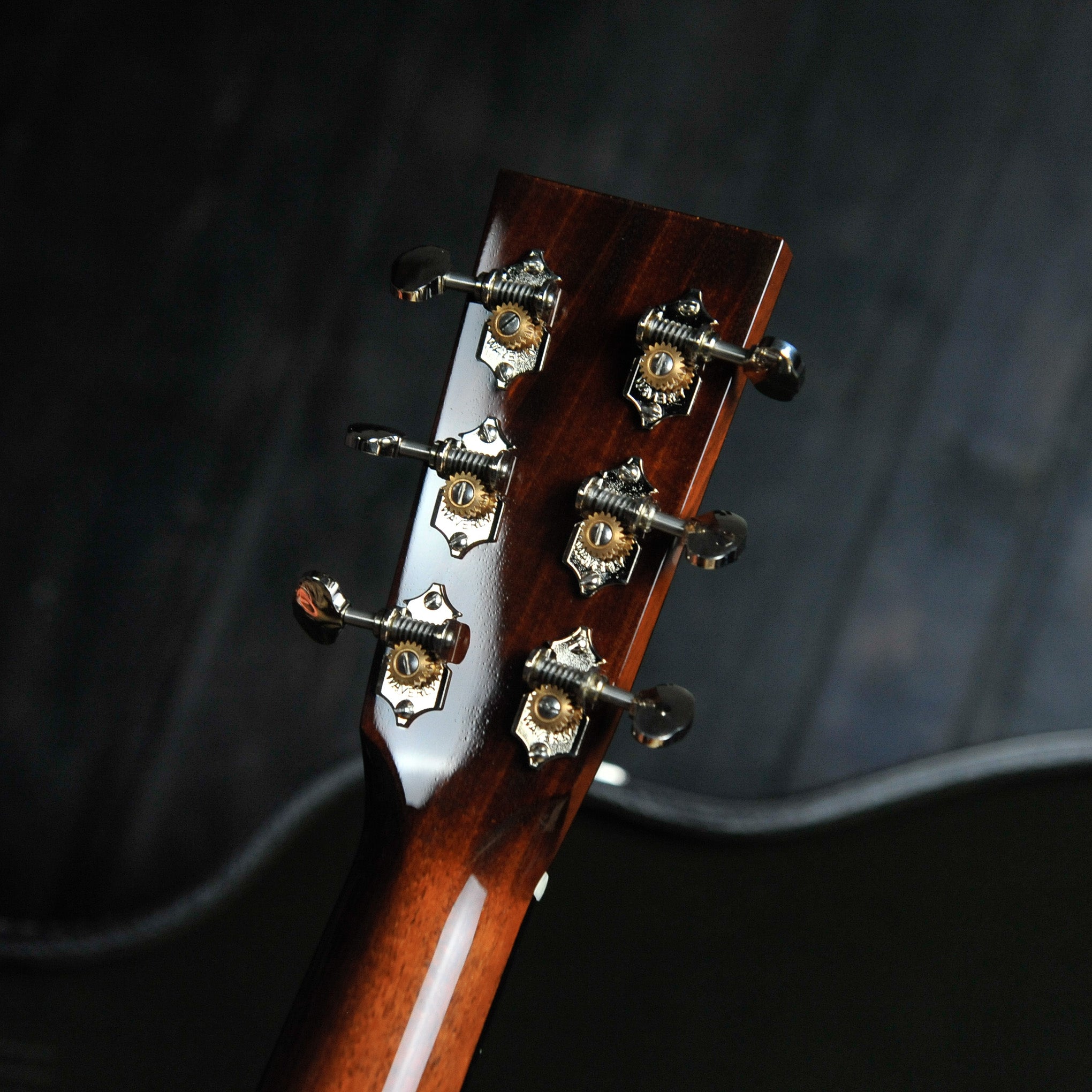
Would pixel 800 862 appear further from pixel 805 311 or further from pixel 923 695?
pixel 805 311

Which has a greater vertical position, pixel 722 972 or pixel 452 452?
pixel 452 452

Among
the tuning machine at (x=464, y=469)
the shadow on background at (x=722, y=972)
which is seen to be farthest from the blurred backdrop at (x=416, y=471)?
the tuning machine at (x=464, y=469)

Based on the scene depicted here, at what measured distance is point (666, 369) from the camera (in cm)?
55

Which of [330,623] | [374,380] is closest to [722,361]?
[330,623]

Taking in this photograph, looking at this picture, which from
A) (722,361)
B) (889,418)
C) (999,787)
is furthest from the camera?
(889,418)

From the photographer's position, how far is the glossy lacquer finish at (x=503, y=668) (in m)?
0.54

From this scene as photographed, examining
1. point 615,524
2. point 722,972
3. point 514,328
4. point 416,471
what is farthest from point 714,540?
point 416,471

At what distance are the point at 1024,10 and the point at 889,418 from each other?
422mm

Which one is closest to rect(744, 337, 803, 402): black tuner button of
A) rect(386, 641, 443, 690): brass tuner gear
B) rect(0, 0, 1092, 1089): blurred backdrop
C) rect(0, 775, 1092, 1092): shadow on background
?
rect(386, 641, 443, 690): brass tuner gear

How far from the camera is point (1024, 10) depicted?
1105 millimetres

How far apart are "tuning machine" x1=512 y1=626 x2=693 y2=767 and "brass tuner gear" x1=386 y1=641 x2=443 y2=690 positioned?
0.05 m

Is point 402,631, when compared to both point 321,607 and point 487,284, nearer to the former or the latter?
point 321,607

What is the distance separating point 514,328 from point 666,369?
84 mm

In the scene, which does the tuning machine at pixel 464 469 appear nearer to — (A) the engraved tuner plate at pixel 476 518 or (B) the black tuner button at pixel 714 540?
(A) the engraved tuner plate at pixel 476 518
